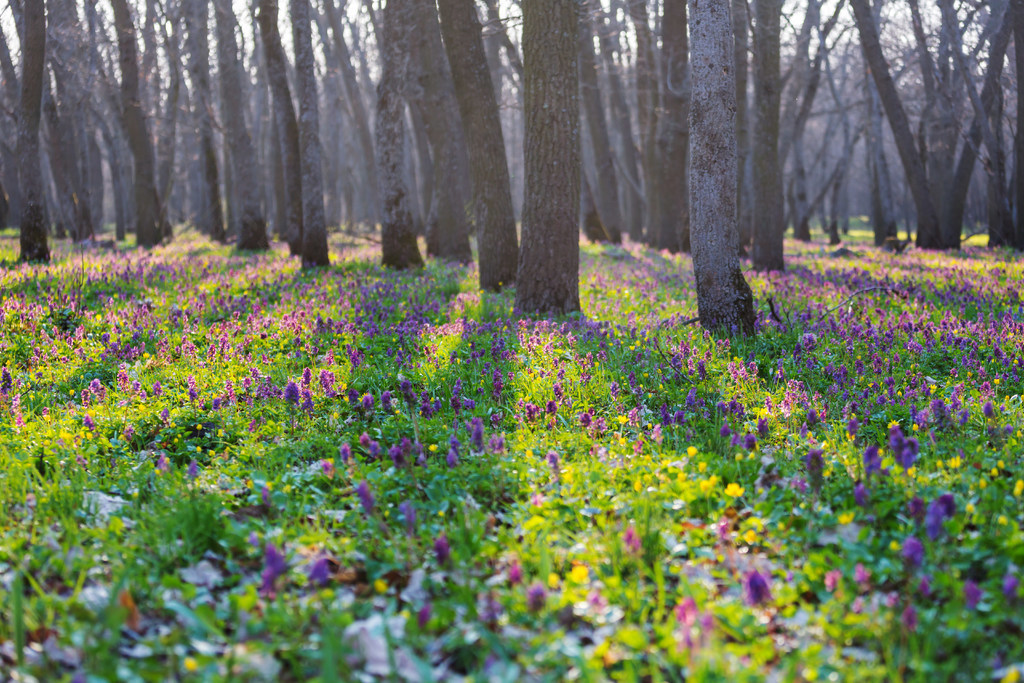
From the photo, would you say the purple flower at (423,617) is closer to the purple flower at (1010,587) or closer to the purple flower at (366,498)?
the purple flower at (366,498)

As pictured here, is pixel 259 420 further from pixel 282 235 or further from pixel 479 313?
pixel 282 235

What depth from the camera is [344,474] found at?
412 centimetres

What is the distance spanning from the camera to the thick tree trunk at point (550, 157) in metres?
8.62

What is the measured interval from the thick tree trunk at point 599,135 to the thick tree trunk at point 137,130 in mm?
13330

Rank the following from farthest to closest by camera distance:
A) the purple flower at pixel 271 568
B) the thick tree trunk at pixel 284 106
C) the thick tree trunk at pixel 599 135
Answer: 1. the thick tree trunk at pixel 599 135
2. the thick tree trunk at pixel 284 106
3. the purple flower at pixel 271 568

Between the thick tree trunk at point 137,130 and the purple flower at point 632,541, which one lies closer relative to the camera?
the purple flower at point 632,541

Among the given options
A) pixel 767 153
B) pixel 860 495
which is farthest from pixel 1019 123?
pixel 860 495

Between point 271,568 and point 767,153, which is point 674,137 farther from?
point 271,568

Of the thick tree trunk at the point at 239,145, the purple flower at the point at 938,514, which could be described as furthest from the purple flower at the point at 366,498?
the thick tree trunk at the point at 239,145

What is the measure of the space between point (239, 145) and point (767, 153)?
14.0 m

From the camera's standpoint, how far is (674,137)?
1939cm

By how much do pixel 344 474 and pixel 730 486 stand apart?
7.07 feet

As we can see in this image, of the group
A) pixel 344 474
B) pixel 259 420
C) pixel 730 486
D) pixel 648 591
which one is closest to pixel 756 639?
pixel 648 591

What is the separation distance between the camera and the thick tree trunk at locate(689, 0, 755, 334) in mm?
7262
